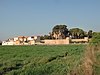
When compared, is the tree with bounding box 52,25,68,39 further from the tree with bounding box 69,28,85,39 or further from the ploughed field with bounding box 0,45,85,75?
the ploughed field with bounding box 0,45,85,75

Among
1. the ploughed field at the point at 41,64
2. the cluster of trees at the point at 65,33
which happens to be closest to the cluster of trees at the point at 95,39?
the ploughed field at the point at 41,64

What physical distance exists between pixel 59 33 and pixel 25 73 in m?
106

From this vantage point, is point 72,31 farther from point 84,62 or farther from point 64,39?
point 84,62

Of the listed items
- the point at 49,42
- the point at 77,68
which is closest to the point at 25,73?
the point at 77,68

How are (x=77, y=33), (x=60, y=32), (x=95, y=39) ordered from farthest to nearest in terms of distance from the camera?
(x=60, y=32)
(x=77, y=33)
(x=95, y=39)

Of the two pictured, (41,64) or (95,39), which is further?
(41,64)

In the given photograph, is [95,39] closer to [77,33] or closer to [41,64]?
[41,64]

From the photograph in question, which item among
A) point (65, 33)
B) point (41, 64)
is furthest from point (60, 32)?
point (41, 64)

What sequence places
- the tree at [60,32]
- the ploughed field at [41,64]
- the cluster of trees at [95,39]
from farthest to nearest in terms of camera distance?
the tree at [60,32] → the ploughed field at [41,64] → the cluster of trees at [95,39]

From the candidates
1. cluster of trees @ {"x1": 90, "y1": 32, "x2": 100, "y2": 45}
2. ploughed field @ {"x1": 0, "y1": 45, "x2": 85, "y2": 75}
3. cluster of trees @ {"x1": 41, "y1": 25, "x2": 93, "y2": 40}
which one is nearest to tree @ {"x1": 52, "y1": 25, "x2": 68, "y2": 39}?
cluster of trees @ {"x1": 41, "y1": 25, "x2": 93, "y2": 40}

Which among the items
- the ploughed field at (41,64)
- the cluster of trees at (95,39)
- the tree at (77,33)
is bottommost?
the ploughed field at (41,64)

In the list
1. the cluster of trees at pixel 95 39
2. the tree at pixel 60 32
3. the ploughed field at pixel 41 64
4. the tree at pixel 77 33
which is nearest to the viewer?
the cluster of trees at pixel 95 39

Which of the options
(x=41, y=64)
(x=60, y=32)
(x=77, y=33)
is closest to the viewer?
(x=41, y=64)

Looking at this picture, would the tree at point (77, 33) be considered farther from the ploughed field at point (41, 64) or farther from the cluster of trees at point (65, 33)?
the ploughed field at point (41, 64)
